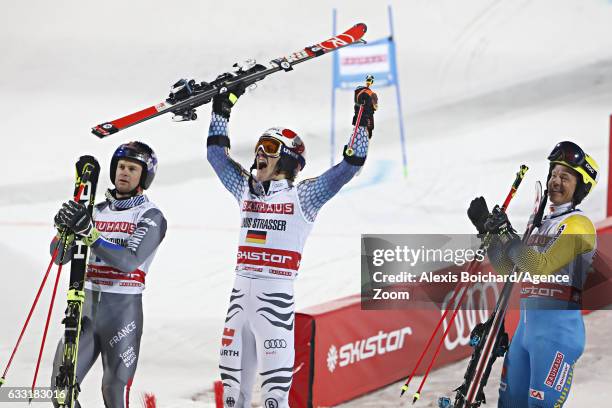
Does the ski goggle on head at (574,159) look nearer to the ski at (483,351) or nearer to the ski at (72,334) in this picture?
the ski at (483,351)

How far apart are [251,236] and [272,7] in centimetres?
1296

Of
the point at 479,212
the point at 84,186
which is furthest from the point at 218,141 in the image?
the point at 479,212

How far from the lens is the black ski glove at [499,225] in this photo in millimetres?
4613

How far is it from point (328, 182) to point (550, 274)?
1284mm

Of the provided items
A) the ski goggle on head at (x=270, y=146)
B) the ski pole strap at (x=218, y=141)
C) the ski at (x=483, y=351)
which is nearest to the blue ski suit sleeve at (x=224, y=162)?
the ski pole strap at (x=218, y=141)

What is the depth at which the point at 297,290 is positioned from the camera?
943 cm

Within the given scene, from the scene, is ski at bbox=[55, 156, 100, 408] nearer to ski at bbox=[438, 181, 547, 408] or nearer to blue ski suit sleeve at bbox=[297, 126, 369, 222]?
blue ski suit sleeve at bbox=[297, 126, 369, 222]

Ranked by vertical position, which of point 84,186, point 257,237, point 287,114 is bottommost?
point 257,237

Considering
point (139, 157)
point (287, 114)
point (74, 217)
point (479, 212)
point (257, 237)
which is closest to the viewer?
point (74, 217)

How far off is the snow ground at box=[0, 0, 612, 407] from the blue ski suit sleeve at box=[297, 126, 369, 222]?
11.4 ft

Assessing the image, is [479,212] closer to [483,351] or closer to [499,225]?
[499,225]

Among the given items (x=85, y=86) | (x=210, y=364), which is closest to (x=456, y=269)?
(x=210, y=364)

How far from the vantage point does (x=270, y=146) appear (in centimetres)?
497

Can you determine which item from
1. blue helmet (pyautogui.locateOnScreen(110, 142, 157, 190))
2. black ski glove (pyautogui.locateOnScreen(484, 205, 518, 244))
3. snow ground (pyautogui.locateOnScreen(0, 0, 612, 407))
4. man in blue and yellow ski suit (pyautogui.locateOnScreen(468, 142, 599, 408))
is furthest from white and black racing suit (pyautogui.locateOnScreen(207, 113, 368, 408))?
snow ground (pyautogui.locateOnScreen(0, 0, 612, 407))
